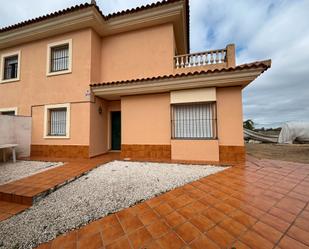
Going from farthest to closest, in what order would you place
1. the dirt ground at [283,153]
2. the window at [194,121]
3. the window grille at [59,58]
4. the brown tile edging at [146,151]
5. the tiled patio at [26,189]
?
→ the window grille at [59,58]
the dirt ground at [283,153]
the brown tile edging at [146,151]
the window at [194,121]
the tiled patio at [26,189]

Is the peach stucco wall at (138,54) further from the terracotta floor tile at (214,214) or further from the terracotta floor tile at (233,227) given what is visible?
the terracotta floor tile at (233,227)

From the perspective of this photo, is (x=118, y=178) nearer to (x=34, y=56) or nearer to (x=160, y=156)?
(x=160, y=156)

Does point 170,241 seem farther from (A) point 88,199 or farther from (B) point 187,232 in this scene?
(A) point 88,199

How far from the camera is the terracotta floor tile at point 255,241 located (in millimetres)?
1729

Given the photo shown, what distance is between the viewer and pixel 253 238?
1.85 metres

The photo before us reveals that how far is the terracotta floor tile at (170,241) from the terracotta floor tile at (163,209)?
0.47 meters

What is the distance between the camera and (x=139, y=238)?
189 centimetres

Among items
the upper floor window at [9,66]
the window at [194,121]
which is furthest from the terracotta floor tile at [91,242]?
the upper floor window at [9,66]

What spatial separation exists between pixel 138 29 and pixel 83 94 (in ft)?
14.5

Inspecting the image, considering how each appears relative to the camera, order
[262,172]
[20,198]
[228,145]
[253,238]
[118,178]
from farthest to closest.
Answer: [228,145], [262,172], [118,178], [20,198], [253,238]

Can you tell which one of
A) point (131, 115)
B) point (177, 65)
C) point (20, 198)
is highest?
point (177, 65)

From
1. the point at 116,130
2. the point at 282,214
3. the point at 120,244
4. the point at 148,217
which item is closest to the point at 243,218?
the point at 282,214

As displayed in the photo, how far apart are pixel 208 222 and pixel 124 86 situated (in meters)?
5.70

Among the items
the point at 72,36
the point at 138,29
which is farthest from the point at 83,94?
the point at 138,29
